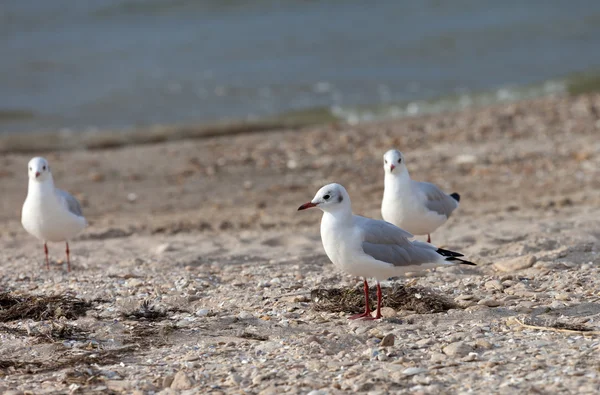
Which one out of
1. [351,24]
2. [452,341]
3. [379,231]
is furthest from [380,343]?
[351,24]

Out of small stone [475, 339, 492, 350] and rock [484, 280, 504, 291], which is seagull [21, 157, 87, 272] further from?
small stone [475, 339, 492, 350]

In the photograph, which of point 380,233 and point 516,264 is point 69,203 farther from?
point 516,264

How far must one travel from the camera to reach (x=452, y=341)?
4793 millimetres

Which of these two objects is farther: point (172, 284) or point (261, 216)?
point (261, 216)

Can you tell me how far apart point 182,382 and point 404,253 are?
170cm

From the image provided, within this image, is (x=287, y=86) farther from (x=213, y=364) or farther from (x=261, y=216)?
(x=213, y=364)

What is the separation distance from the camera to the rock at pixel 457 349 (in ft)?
15.1

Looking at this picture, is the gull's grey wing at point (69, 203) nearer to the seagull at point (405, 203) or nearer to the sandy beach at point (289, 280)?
the sandy beach at point (289, 280)

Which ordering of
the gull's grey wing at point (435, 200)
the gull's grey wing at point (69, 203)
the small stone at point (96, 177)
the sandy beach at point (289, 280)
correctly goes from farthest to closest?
the small stone at point (96, 177)
the gull's grey wing at point (69, 203)
the gull's grey wing at point (435, 200)
the sandy beach at point (289, 280)

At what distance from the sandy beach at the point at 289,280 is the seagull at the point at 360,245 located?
298 mm

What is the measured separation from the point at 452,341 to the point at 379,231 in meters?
0.90

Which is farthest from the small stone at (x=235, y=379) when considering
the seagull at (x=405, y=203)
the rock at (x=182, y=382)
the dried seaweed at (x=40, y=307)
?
the seagull at (x=405, y=203)

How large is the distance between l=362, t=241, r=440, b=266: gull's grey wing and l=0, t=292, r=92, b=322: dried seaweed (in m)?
1.95

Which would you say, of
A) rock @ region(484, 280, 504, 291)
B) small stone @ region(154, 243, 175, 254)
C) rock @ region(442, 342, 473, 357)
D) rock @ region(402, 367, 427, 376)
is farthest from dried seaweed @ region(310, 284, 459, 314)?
small stone @ region(154, 243, 175, 254)
